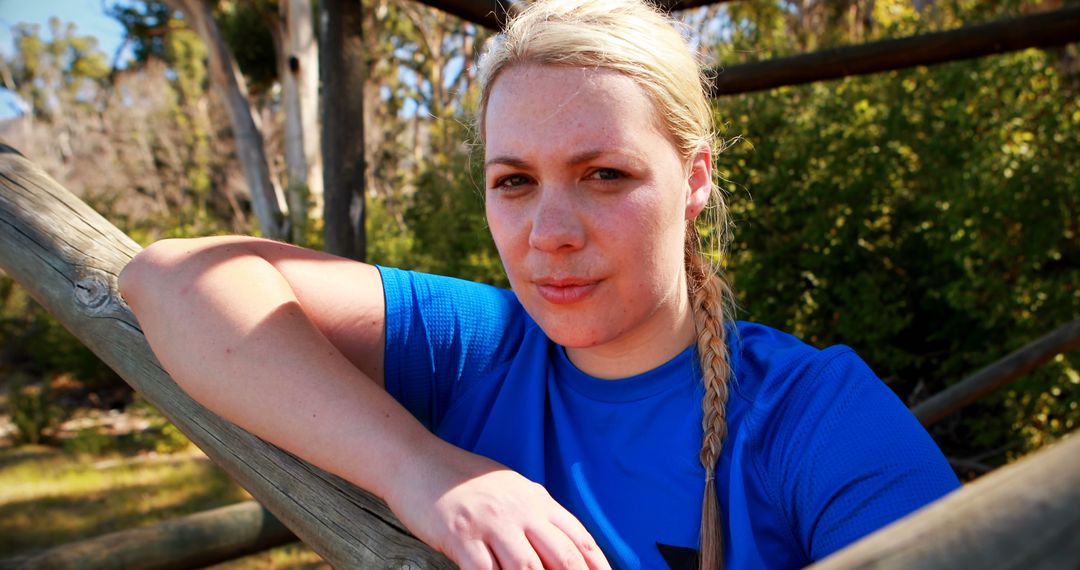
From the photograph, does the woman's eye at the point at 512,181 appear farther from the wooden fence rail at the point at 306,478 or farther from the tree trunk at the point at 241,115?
the tree trunk at the point at 241,115

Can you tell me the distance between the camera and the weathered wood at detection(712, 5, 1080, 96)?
12.3ft

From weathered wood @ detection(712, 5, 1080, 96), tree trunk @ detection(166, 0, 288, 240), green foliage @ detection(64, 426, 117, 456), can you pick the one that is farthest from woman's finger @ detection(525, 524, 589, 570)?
green foliage @ detection(64, 426, 117, 456)

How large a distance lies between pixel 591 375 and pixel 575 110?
0.46m

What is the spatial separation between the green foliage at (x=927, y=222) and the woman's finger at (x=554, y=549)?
4.44m

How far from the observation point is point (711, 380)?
1318 mm

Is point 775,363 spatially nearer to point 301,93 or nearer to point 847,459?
point 847,459

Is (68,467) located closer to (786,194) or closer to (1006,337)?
(786,194)

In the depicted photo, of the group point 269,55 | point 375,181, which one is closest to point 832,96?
point 269,55

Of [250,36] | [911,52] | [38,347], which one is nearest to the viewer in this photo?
[911,52]

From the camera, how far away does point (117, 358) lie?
1.47 m

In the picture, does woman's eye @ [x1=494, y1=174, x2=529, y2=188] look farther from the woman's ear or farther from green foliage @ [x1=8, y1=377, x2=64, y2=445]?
green foliage @ [x1=8, y1=377, x2=64, y2=445]

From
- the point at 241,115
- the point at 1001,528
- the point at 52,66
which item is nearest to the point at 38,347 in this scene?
the point at 241,115

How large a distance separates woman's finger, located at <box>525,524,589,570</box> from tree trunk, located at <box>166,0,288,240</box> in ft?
31.1

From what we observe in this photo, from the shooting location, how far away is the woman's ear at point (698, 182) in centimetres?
150
